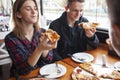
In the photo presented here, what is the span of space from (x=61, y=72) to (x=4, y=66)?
150cm

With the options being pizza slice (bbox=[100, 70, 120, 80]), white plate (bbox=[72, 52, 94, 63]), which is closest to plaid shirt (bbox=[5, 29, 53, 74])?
white plate (bbox=[72, 52, 94, 63])

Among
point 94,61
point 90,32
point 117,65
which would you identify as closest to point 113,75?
point 117,65

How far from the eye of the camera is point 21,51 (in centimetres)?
157

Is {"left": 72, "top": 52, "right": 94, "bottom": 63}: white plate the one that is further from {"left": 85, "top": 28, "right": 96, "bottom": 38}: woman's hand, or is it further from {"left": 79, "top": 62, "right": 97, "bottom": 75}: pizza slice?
{"left": 85, "top": 28, "right": 96, "bottom": 38}: woman's hand

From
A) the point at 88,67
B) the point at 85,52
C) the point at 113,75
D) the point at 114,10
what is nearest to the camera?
the point at 114,10

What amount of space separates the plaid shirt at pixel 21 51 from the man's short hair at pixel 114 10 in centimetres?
102

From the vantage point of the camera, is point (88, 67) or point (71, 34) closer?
point (88, 67)

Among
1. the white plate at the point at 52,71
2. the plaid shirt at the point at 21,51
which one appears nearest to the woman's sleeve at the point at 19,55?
the plaid shirt at the point at 21,51

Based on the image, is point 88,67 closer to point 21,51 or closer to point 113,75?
point 113,75

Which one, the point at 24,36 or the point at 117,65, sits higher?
the point at 24,36

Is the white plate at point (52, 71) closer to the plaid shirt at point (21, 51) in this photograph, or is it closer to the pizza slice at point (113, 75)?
the plaid shirt at point (21, 51)

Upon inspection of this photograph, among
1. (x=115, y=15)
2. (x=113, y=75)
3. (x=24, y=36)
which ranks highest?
(x=115, y=15)

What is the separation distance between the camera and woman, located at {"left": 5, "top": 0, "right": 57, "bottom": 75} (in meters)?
1.54

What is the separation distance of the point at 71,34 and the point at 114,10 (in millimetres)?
1501
